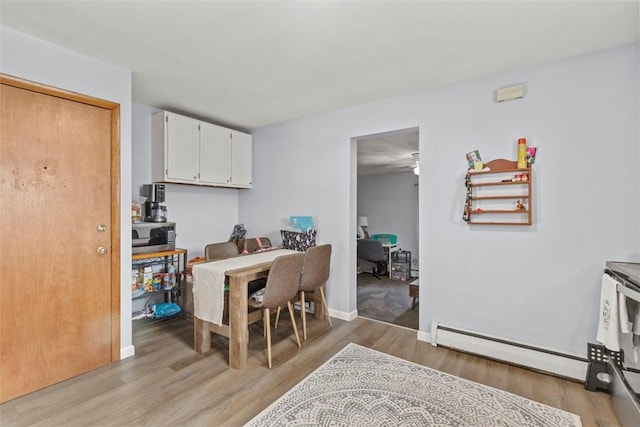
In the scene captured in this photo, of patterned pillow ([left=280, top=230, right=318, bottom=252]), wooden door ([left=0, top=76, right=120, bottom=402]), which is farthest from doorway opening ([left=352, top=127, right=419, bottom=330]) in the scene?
wooden door ([left=0, top=76, right=120, bottom=402])

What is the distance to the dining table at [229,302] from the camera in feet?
7.57

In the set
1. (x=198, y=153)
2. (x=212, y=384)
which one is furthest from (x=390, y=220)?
(x=212, y=384)

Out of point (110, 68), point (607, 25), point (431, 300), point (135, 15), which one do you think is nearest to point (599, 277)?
point (431, 300)

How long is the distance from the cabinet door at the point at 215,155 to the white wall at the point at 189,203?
15.0 inches

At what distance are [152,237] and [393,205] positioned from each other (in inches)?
217

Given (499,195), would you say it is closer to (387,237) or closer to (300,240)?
(300,240)

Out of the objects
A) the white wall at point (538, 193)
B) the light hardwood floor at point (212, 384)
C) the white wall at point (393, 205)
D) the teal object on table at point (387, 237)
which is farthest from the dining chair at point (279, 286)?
the white wall at point (393, 205)

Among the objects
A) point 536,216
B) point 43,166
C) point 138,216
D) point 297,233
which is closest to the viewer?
point 43,166

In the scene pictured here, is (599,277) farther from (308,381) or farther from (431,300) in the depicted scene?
(308,381)

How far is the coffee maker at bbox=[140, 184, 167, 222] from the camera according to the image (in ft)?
10.6

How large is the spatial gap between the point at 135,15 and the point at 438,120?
2.48m

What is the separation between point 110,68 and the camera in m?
2.38

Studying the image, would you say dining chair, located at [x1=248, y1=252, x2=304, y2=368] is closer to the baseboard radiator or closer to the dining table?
the dining table

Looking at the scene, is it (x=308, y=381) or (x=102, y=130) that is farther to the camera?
(x=102, y=130)
